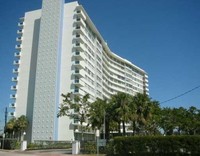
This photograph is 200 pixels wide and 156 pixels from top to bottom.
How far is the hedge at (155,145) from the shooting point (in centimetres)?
3338

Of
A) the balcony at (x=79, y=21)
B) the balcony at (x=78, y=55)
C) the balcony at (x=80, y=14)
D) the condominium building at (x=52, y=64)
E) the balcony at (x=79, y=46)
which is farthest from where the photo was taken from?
the balcony at (x=80, y=14)

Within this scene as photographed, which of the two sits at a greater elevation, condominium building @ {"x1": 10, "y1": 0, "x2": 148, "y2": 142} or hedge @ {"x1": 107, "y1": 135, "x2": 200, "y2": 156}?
condominium building @ {"x1": 10, "y1": 0, "x2": 148, "y2": 142}

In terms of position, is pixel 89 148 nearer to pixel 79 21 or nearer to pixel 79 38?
pixel 79 38

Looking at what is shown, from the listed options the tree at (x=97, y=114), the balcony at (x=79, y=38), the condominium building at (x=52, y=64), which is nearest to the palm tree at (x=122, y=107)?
the tree at (x=97, y=114)

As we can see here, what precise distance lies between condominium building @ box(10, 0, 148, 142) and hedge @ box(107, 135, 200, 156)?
4409 cm

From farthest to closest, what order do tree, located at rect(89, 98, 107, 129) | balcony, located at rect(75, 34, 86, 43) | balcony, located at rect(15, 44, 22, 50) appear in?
1. balcony, located at rect(15, 44, 22, 50)
2. balcony, located at rect(75, 34, 86, 43)
3. tree, located at rect(89, 98, 107, 129)

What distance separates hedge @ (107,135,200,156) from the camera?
3338cm

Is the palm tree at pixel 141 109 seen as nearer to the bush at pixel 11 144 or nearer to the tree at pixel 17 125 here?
the bush at pixel 11 144

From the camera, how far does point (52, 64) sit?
87750 mm

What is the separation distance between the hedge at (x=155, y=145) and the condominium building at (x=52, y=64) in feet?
145

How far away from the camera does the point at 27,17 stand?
3947 inches

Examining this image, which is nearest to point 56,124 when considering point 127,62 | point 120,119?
point 120,119

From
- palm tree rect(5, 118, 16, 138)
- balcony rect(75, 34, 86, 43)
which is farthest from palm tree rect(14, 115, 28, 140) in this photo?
balcony rect(75, 34, 86, 43)

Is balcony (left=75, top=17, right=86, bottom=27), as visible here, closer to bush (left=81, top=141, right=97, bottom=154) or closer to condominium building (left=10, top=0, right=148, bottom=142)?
condominium building (left=10, top=0, right=148, bottom=142)
